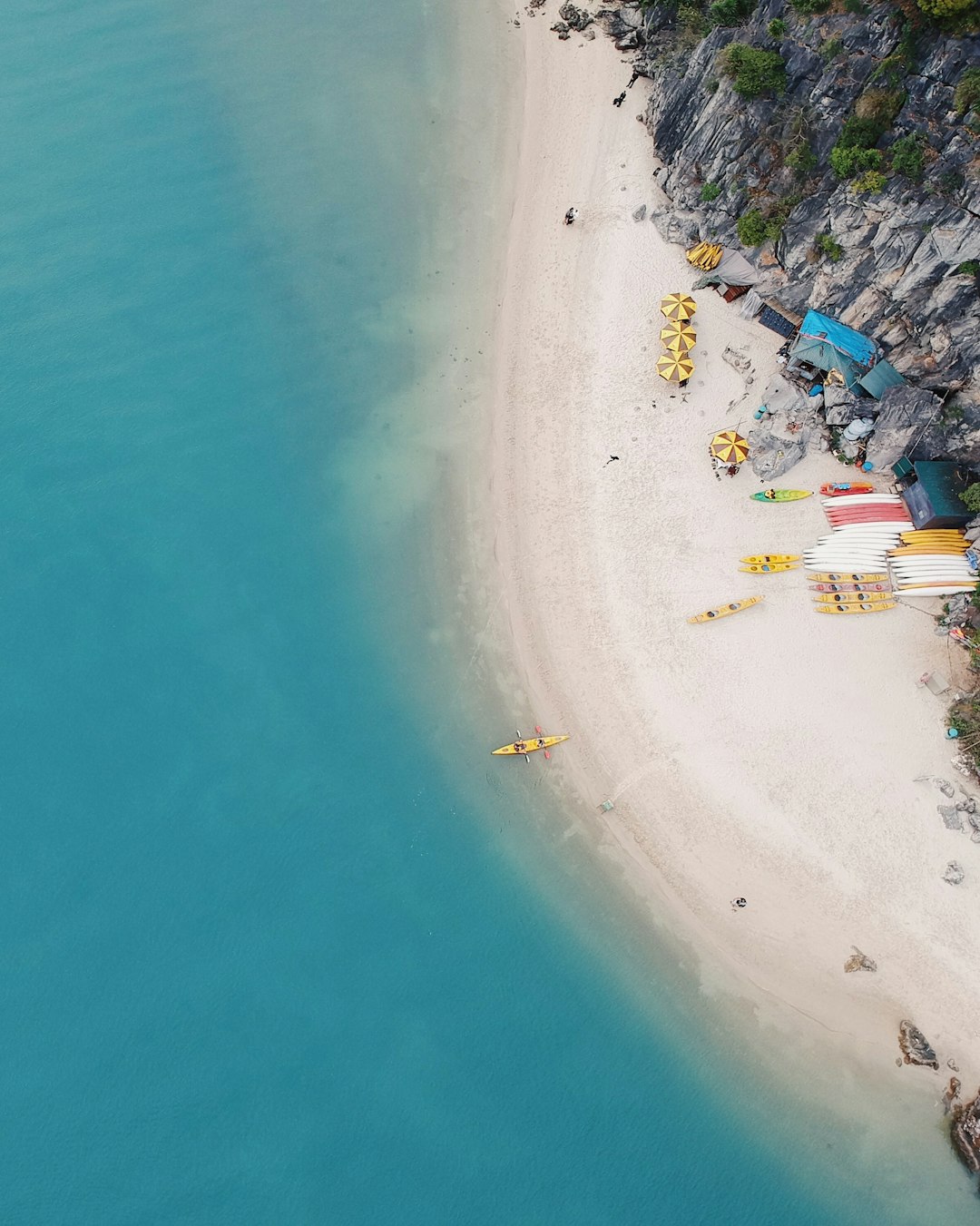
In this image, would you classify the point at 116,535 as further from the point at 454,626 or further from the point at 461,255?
the point at 461,255

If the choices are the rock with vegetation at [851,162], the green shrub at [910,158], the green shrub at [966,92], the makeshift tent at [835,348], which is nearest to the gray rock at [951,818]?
the rock with vegetation at [851,162]

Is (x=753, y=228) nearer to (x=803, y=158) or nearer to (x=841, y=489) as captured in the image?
(x=803, y=158)

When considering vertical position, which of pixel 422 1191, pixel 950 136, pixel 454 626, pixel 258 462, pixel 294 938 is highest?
→ pixel 950 136

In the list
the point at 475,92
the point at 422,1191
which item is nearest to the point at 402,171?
the point at 475,92

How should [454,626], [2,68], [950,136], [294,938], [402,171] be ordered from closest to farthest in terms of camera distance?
[950,136], [294,938], [454,626], [402,171], [2,68]

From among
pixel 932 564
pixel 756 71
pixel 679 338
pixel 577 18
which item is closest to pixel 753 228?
pixel 679 338

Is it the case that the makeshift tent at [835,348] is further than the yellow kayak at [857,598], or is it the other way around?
the makeshift tent at [835,348]

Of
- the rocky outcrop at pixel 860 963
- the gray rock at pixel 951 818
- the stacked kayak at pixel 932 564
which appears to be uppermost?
the stacked kayak at pixel 932 564

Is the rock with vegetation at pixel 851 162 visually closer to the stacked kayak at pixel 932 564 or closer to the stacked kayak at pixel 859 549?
the stacked kayak at pixel 859 549
